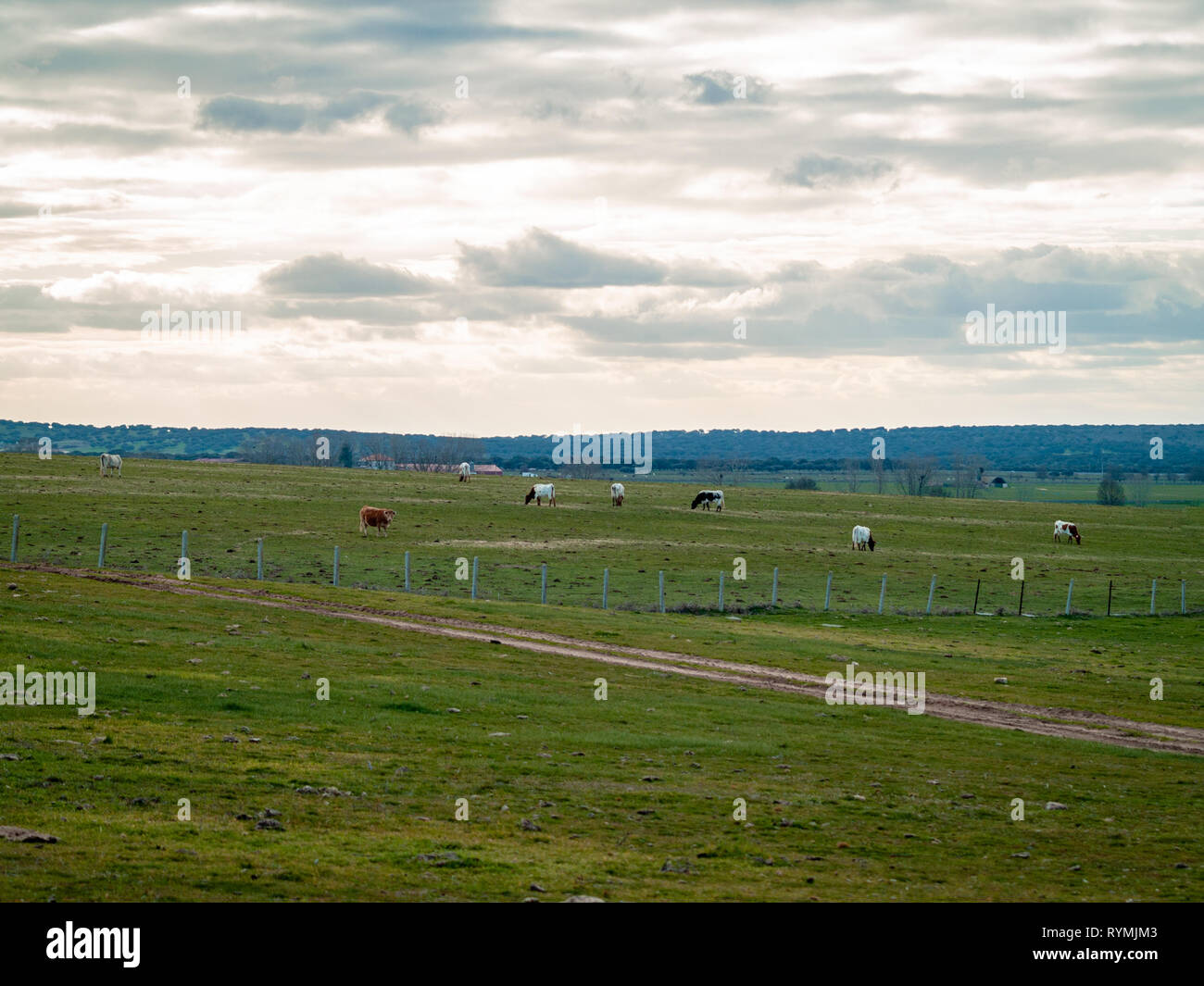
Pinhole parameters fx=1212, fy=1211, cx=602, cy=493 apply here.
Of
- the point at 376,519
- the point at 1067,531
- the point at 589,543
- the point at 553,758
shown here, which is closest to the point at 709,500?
the point at 1067,531

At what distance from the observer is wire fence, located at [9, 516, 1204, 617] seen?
4962 cm

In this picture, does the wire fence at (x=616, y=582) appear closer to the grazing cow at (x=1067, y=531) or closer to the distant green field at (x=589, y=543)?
the distant green field at (x=589, y=543)

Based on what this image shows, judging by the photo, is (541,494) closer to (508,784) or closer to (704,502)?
(704,502)

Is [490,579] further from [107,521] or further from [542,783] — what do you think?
[542,783]

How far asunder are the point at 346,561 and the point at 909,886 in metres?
44.3

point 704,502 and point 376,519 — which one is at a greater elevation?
point 704,502

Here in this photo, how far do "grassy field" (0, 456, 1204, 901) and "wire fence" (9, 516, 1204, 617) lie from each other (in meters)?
0.60

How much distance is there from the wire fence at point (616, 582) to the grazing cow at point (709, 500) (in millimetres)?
30221

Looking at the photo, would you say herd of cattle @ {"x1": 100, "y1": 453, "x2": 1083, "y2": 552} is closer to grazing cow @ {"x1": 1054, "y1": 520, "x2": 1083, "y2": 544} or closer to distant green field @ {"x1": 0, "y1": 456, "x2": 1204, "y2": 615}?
grazing cow @ {"x1": 1054, "y1": 520, "x2": 1083, "y2": 544}

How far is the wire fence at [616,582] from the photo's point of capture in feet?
163

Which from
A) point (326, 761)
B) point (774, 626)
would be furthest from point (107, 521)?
point (326, 761)

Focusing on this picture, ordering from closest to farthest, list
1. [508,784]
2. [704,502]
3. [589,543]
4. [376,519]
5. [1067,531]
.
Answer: [508,784] < [376,519] < [589,543] < [1067,531] < [704,502]

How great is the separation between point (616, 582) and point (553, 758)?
3450 cm

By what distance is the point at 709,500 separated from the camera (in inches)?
3782
